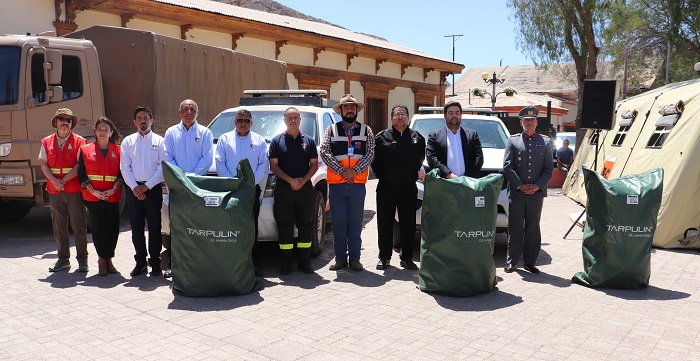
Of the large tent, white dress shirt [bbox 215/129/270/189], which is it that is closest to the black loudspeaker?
the large tent

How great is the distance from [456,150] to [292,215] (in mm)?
2018

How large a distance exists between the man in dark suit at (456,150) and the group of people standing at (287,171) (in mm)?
12

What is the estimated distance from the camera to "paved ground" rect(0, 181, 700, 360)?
4.55m

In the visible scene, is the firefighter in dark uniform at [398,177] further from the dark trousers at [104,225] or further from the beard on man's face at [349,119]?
the dark trousers at [104,225]

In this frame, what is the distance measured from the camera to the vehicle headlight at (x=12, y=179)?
27.4 feet

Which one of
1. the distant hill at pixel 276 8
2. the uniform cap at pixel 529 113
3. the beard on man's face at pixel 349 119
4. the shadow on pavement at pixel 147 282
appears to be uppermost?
the distant hill at pixel 276 8

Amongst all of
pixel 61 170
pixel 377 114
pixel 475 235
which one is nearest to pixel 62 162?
pixel 61 170

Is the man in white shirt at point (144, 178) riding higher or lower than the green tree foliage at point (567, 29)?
lower

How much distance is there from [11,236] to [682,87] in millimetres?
10998

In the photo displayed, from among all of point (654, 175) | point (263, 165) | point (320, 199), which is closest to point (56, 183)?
point (263, 165)

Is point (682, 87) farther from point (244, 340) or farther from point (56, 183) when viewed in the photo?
point (56, 183)

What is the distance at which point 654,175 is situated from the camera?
6520 millimetres

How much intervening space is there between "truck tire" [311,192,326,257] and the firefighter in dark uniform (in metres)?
0.87

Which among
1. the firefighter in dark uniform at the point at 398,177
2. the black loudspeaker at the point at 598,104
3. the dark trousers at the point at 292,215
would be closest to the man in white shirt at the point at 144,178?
the dark trousers at the point at 292,215
